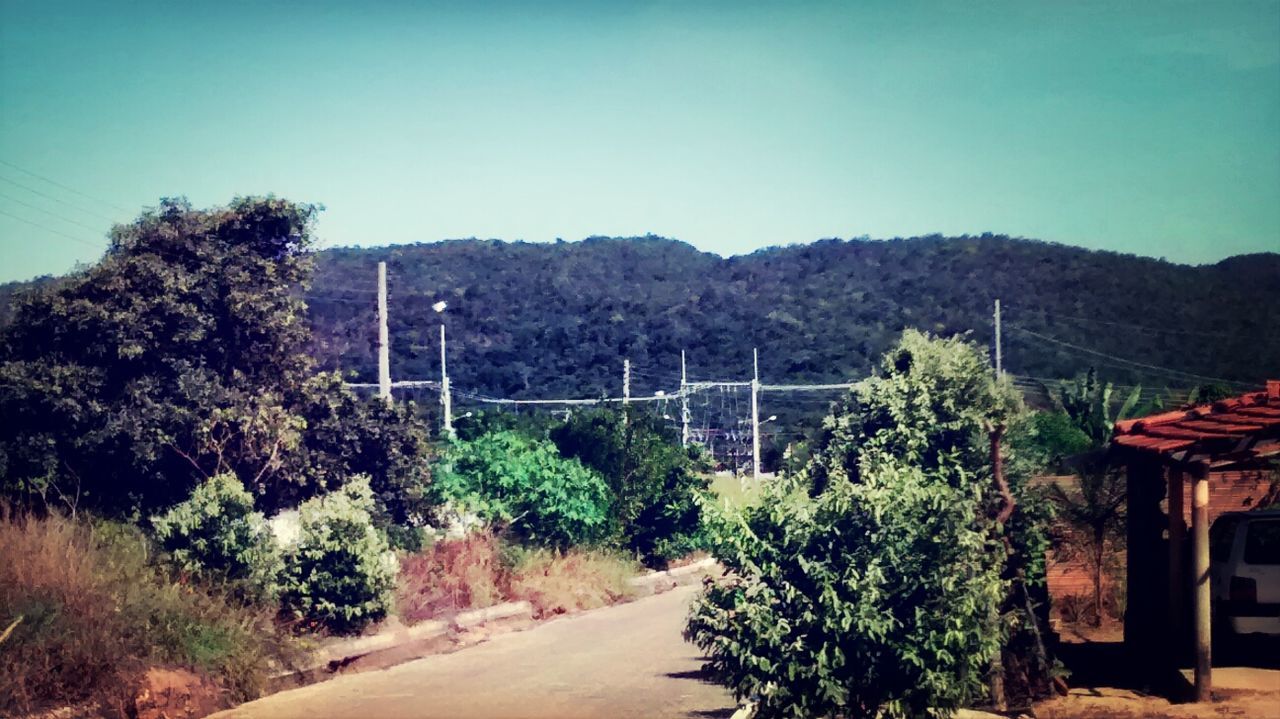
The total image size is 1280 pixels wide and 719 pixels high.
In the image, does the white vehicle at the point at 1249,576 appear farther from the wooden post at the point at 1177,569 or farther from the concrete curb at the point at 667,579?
the concrete curb at the point at 667,579

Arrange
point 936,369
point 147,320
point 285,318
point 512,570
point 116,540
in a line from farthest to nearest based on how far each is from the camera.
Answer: point 512,570 < point 285,318 < point 147,320 < point 116,540 < point 936,369

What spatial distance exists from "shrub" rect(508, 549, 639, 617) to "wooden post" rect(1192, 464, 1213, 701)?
12501mm

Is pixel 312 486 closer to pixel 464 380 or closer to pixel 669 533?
pixel 669 533

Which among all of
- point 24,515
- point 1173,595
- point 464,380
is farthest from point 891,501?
point 464,380

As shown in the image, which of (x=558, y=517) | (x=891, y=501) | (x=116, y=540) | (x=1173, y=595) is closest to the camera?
(x=891, y=501)

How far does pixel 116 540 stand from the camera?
15016mm

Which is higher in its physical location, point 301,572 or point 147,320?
point 147,320

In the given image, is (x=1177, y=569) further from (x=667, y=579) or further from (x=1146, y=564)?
(x=667, y=579)

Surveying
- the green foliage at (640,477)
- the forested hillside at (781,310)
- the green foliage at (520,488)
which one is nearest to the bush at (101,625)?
the green foliage at (520,488)

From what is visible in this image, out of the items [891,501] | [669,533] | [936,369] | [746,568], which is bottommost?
[669,533]

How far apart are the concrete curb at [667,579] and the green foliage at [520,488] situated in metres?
1.73

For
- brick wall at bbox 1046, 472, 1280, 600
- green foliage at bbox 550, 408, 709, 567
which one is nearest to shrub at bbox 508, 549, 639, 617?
green foliage at bbox 550, 408, 709, 567

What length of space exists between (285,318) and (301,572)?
492 centimetres

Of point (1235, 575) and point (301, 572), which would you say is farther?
point (301, 572)
